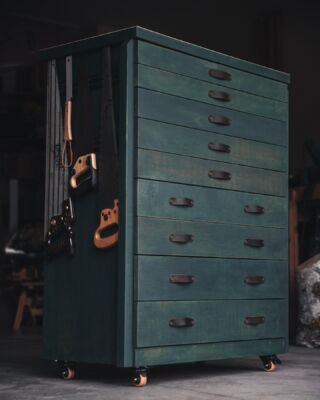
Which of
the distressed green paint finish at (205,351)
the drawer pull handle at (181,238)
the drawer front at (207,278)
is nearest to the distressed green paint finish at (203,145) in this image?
the drawer pull handle at (181,238)

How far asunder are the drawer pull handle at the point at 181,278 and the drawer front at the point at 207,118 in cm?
67

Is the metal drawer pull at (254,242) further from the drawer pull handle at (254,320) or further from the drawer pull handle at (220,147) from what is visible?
the drawer pull handle at (220,147)

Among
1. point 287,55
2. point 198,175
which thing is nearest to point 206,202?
point 198,175

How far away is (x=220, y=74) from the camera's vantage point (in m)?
4.22

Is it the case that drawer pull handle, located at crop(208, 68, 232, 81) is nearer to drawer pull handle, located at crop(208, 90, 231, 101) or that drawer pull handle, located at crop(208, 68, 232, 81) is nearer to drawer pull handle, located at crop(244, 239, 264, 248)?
drawer pull handle, located at crop(208, 90, 231, 101)

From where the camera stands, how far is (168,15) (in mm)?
9484

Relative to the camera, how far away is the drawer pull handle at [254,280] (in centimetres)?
434

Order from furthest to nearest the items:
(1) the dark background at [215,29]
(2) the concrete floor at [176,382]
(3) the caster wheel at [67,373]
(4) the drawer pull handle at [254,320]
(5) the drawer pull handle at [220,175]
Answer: (1) the dark background at [215,29] < (4) the drawer pull handle at [254,320] < (5) the drawer pull handle at [220,175] < (3) the caster wheel at [67,373] < (2) the concrete floor at [176,382]

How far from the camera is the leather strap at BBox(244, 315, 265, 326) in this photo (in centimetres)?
433

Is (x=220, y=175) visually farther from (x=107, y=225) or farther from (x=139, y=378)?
(x=139, y=378)

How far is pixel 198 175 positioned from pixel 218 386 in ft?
3.08

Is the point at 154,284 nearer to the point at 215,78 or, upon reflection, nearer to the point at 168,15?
the point at 215,78

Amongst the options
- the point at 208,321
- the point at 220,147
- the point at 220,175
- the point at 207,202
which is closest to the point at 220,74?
the point at 220,147

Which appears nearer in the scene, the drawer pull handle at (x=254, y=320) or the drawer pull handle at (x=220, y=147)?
the drawer pull handle at (x=220, y=147)
